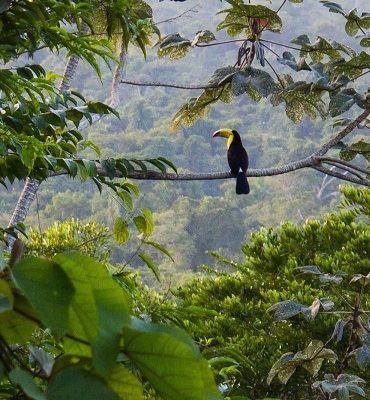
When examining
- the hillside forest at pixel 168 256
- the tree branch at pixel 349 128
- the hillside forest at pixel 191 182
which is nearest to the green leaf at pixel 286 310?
the hillside forest at pixel 168 256

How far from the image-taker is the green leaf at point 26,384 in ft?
0.61

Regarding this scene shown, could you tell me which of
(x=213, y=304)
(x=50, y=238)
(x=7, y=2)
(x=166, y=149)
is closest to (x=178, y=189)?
(x=166, y=149)

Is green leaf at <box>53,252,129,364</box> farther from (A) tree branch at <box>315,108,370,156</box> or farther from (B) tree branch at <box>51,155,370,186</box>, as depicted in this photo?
(A) tree branch at <box>315,108,370,156</box>

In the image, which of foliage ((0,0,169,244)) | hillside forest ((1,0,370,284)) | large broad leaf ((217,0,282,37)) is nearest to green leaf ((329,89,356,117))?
large broad leaf ((217,0,282,37))

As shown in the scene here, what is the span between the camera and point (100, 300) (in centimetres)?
22

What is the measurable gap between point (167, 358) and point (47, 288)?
0.15 ft

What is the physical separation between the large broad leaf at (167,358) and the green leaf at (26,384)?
35 millimetres

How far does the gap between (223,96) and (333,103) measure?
618 mm

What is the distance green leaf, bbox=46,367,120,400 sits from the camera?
20 cm

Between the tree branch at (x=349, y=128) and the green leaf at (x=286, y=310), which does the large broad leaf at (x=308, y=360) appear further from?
the tree branch at (x=349, y=128)

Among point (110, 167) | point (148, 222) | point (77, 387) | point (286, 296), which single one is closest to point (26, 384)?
point (77, 387)

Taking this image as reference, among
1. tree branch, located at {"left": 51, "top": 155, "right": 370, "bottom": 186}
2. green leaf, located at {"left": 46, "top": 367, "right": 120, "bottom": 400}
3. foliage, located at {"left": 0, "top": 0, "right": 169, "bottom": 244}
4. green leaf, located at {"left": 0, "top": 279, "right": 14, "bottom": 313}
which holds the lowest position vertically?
tree branch, located at {"left": 51, "top": 155, "right": 370, "bottom": 186}

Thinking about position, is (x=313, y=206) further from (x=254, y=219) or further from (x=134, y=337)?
(x=134, y=337)

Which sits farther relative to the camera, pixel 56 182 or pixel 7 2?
pixel 56 182
